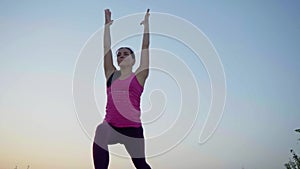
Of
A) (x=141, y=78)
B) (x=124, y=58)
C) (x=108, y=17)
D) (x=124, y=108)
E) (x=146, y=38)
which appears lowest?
(x=124, y=108)

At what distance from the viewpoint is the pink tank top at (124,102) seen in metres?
3.57

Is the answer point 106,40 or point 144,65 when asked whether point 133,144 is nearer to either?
point 144,65

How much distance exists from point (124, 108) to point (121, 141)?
403 mm

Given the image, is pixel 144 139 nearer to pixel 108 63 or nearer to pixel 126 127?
pixel 126 127

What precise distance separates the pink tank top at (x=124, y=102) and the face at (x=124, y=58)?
0.24 m

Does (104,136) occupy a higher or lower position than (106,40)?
lower

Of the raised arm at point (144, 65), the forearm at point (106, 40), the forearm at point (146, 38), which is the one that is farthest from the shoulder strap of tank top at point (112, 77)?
the forearm at point (146, 38)

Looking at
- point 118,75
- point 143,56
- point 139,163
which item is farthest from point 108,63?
point 139,163

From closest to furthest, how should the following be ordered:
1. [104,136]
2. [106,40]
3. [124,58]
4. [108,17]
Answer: [104,136] < [124,58] < [106,40] < [108,17]

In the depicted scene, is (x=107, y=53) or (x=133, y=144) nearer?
(x=133, y=144)

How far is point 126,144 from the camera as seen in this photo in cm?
353

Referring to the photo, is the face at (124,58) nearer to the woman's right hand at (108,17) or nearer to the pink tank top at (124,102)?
the pink tank top at (124,102)

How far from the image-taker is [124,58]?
4.02 metres

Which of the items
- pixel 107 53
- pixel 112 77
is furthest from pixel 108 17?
pixel 112 77
